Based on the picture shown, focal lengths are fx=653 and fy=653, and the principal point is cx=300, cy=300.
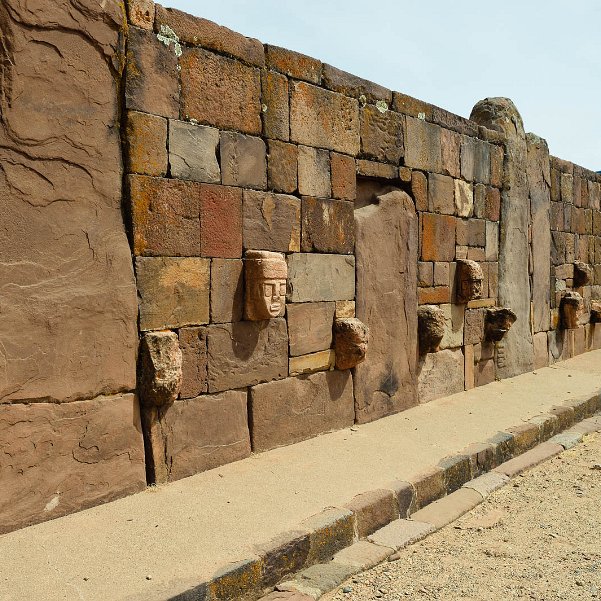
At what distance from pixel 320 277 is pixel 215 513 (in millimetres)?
2355

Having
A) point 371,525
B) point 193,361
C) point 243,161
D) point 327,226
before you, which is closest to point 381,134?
point 327,226

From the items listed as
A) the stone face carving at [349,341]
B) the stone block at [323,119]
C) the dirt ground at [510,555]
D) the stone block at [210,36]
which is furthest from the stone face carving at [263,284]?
the dirt ground at [510,555]

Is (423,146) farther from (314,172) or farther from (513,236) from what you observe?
(513,236)

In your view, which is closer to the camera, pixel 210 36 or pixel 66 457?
pixel 66 457

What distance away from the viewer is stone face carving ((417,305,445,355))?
6.67 m

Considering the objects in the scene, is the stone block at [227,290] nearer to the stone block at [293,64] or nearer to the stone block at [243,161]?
the stone block at [243,161]

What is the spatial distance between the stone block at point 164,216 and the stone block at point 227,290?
25 cm

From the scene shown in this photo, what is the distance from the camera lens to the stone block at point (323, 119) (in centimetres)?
520

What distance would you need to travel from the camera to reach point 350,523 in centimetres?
377

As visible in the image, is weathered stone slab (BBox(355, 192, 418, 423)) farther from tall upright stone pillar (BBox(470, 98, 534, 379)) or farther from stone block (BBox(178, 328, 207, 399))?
tall upright stone pillar (BBox(470, 98, 534, 379))

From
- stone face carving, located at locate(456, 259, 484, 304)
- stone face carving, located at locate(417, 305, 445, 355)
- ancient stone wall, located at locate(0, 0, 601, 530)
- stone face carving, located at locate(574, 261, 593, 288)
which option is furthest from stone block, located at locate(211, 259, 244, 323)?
stone face carving, located at locate(574, 261, 593, 288)

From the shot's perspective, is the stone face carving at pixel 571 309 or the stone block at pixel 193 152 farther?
the stone face carving at pixel 571 309

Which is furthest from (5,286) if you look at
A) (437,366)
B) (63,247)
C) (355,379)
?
(437,366)

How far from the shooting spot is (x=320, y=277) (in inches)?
216
